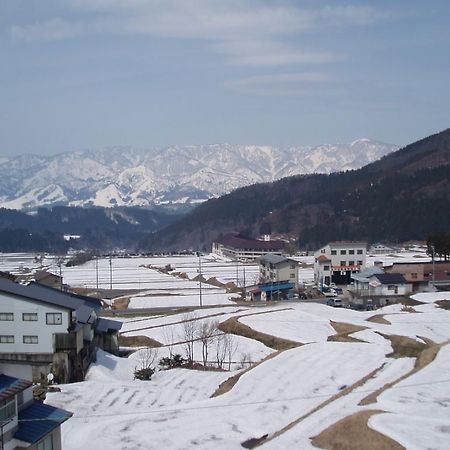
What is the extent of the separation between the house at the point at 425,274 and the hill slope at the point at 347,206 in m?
49.9

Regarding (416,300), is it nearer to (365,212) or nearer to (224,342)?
(224,342)

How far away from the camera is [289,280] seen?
44.9m

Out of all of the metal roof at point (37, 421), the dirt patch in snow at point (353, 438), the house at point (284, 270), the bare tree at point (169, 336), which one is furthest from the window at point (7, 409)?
the house at point (284, 270)

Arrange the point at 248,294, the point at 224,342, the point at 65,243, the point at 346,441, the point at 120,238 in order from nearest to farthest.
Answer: the point at 346,441
the point at 224,342
the point at 248,294
the point at 65,243
the point at 120,238

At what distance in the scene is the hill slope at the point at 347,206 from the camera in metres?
96.1

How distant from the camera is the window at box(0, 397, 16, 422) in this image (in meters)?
7.96

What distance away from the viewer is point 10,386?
8.26m

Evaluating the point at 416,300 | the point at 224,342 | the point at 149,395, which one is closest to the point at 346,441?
the point at 149,395

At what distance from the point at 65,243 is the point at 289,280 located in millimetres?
103977

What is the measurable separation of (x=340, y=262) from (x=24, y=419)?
125 feet

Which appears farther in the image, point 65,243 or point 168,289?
point 65,243

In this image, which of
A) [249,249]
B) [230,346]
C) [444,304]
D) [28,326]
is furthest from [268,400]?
[249,249]

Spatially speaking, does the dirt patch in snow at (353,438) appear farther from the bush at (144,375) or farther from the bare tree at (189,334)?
the bare tree at (189,334)

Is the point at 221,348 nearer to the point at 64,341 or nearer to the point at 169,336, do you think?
the point at 169,336
